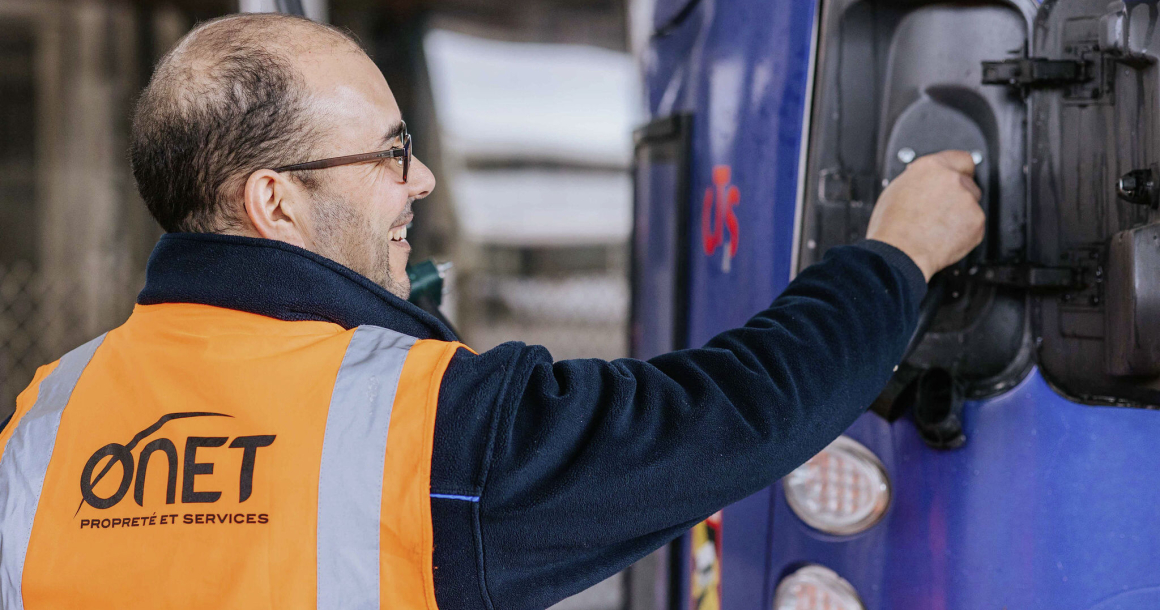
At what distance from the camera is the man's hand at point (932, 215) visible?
3.92 ft

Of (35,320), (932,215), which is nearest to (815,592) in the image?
(932,215)

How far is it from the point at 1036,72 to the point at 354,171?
3.08 feet

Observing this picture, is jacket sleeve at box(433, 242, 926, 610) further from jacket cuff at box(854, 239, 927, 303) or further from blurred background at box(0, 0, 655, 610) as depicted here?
blurred background at box(0, 0, 655, 610)

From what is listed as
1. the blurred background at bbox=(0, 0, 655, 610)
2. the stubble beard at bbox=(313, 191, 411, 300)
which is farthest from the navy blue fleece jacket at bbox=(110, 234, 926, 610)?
the blurred background at bbox=(0, 0, 655, 610)

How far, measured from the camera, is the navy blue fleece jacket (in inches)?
35.8

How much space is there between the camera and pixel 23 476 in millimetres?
1040

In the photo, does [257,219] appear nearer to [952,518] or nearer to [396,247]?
[396,247]

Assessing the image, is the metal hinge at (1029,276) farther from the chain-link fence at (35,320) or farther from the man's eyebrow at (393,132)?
the chain-link fence at (35,320)

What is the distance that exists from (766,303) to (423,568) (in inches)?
36.3

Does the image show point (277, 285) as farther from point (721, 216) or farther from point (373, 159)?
point (721, 216)

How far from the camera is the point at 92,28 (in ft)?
21.5

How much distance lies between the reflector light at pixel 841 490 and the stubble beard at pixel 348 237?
768mm

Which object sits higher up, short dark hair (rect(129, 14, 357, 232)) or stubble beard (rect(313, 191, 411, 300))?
short dark hair (rect(129, 14, 357, 232))

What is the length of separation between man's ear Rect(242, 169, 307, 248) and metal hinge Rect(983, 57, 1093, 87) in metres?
0.98
